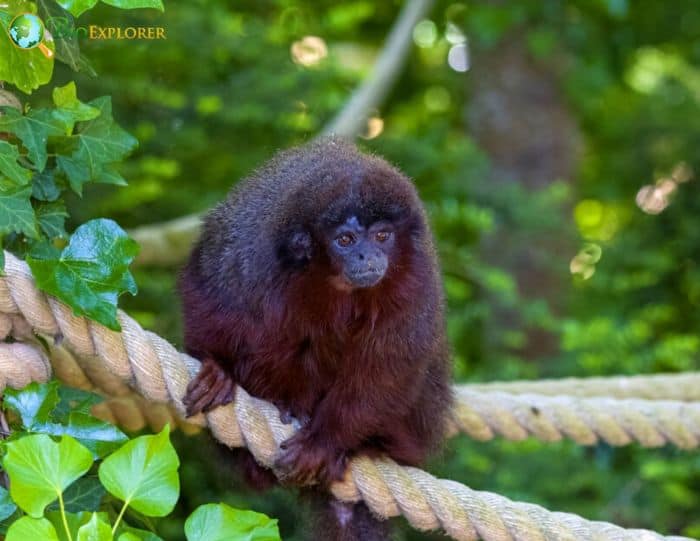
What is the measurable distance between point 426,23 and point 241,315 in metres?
3.14

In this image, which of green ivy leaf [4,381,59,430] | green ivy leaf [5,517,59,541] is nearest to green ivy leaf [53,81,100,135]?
green ivy leaf [4,381,59,430]

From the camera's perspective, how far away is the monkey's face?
2.04 metres

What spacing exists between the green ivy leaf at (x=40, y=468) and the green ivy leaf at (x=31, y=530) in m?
0.03

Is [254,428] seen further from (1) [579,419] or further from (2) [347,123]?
(2) [347,123]

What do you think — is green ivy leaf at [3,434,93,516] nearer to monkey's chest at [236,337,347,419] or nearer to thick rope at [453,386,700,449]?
monkey's chest at [236,337,347,419]

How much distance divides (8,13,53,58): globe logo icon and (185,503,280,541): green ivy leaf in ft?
2.69

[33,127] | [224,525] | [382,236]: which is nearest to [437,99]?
[382,236]

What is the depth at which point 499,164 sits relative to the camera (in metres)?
4.99

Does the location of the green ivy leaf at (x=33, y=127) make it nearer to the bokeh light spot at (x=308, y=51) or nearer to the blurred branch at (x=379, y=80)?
the blurred branch at (x=379, y=80)

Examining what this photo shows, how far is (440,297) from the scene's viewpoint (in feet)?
7.32

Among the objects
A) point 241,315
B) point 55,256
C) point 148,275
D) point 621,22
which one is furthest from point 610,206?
point 55,256

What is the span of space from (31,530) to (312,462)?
31.7 inches

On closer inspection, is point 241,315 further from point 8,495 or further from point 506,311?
point 506,311

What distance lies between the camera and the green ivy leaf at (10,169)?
64.6 inches
